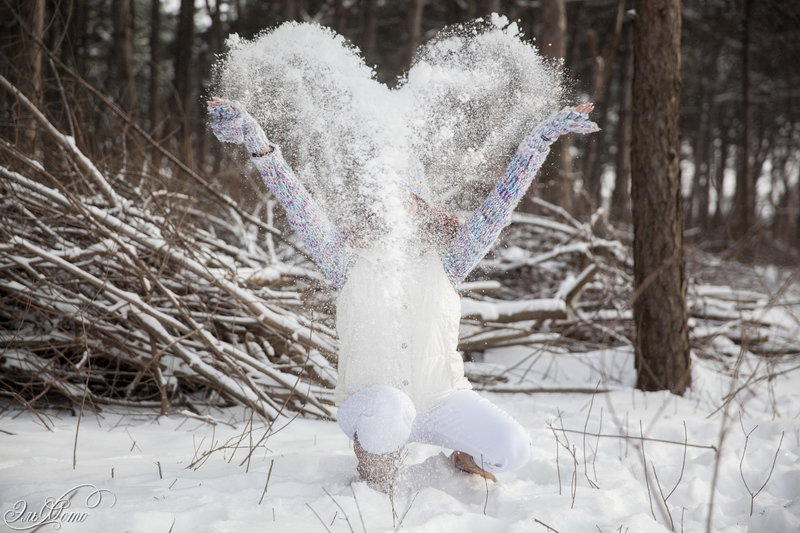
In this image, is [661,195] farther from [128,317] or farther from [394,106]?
[128,317]

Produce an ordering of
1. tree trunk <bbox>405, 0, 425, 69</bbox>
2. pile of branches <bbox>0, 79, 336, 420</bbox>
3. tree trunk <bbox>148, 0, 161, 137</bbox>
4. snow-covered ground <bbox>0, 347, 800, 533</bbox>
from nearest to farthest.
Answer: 1. snow-covered ground <bbox>0, 347, 800, 533</bbox>
2. pile of branches <bbox>0, 79, 336, 420</bbox>
3. tree trunk <bbox>148, 0, 161, 137</bbox>
4. tree trunk <bbox>405, 0, 425, 69</bbox>

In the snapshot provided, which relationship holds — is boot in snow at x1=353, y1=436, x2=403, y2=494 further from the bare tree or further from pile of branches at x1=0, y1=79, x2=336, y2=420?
the bare tree

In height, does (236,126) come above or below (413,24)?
below

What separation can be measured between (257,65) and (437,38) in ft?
2.18

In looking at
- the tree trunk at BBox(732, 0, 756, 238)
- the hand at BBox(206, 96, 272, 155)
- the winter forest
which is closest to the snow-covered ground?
the winter forest

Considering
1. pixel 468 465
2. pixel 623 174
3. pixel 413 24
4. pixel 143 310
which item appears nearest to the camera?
pixel 468 465

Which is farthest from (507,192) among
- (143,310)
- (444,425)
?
(143,310)

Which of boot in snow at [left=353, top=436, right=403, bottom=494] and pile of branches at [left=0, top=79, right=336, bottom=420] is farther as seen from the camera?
pile of branches at [left=0, top=79, right=336, bottom=420]

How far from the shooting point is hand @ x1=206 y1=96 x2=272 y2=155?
1939 millimetres

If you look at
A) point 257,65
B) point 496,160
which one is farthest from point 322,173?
point 496,160

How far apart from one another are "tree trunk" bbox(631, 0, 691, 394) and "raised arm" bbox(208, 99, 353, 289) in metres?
2.32

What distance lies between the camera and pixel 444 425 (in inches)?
80.8

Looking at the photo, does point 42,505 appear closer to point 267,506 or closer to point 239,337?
point 267,506

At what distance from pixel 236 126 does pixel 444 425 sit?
119cm
